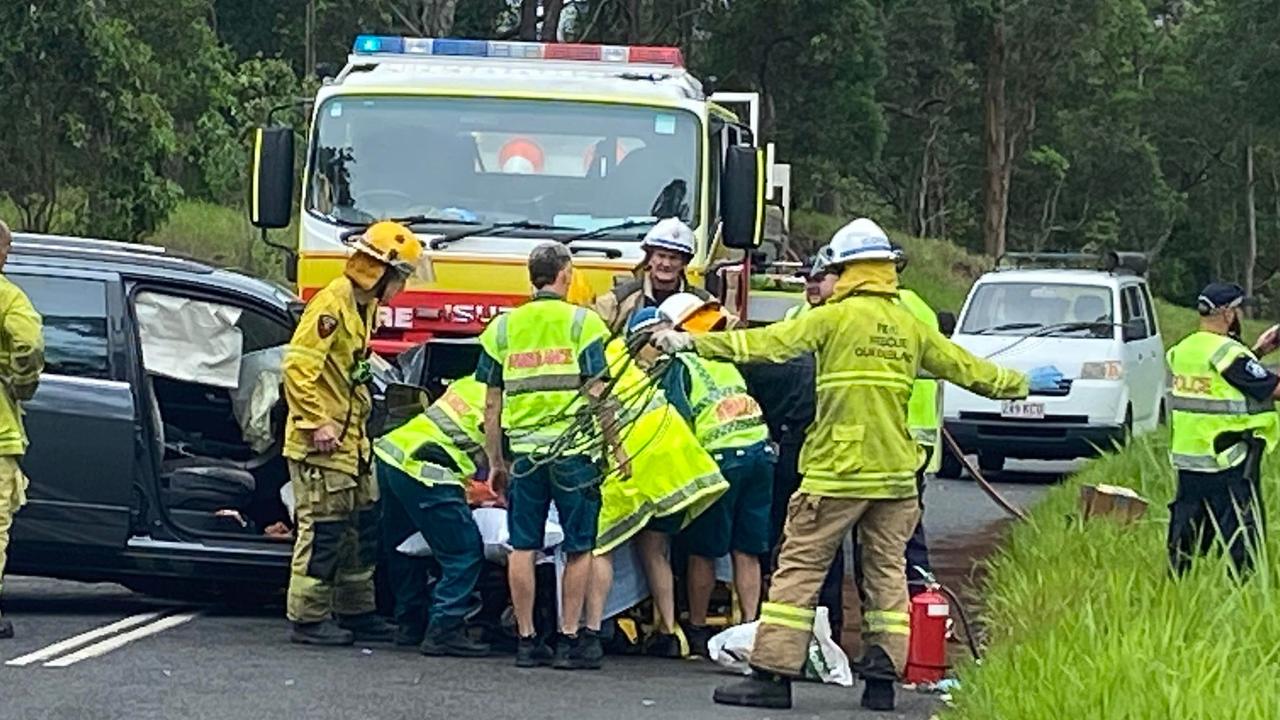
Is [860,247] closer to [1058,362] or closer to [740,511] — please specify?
[740,511]

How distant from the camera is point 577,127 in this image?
13.0 metres

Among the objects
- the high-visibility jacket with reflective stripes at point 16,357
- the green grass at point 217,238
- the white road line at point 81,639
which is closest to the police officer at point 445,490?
the white road line at point 81,639

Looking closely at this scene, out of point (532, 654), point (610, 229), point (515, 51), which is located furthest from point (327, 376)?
point (515, 51)

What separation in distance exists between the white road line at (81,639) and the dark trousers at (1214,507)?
15.4 ft

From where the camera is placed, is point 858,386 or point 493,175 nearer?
point 858,386


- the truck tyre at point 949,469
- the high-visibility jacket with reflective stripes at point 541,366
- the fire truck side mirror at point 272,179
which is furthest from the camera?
the truck tyre at point 949,469

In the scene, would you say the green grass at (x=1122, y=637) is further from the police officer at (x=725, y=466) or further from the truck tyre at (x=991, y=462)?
the truck tyre at (x=991, y=462)

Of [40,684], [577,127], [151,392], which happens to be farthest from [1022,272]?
[40,684]

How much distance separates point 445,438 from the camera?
33.0ft

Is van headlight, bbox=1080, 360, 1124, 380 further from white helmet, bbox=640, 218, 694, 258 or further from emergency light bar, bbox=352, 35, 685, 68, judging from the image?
white helmet, bbox=640, 218, 694, 258

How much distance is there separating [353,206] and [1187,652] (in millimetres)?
6729

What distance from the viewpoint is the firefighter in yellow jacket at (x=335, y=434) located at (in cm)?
998

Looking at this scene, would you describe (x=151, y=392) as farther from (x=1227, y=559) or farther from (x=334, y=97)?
(x=1227, y=559)

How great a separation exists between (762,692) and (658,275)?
275cm
